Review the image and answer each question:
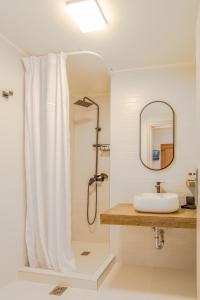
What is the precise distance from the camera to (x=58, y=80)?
2596 millimetres

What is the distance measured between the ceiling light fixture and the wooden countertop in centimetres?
161

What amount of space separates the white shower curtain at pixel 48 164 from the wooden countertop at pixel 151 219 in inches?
18.6

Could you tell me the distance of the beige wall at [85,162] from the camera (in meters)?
3.83

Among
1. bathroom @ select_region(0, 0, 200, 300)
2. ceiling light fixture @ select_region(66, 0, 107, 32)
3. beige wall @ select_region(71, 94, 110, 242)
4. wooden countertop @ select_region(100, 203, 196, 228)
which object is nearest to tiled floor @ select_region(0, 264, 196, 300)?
bathroom @ select_region(0, 0, 200, 300)

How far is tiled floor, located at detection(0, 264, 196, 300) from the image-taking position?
7.22 ft

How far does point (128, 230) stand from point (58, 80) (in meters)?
1.82

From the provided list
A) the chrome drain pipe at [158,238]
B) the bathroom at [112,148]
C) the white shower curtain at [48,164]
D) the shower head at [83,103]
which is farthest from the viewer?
the shower head at [83,103]

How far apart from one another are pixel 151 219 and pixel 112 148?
1.09 meters

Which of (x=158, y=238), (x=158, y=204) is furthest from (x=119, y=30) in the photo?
(x=158, y=238)

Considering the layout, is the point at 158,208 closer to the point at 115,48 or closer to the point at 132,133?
the point at 132,133

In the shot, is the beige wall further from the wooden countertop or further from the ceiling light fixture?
the ceiling light fixture

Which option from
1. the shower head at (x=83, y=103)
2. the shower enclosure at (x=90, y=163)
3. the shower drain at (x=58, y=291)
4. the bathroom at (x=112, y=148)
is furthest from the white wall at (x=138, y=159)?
the shower drain at (x=58, y=291)

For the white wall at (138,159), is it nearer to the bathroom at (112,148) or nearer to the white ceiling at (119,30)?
the bathroom at (112,148)

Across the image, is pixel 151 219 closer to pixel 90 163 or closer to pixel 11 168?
pixel 11 168
